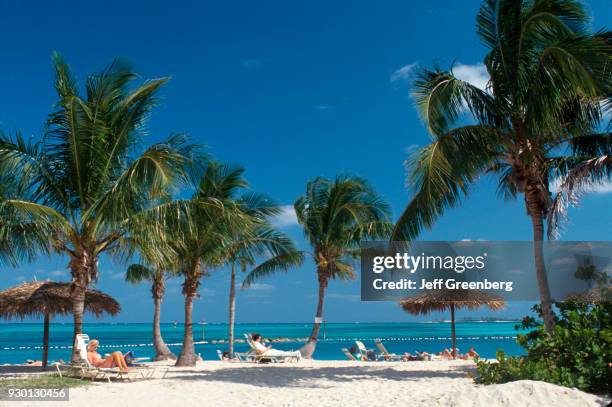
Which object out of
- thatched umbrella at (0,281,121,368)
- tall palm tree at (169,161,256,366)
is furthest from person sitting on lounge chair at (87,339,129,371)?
thatched umbrella at (0,281,121,368)

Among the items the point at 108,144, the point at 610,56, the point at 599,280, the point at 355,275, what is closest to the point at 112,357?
the point at 108,144

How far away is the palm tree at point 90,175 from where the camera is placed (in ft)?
37.6

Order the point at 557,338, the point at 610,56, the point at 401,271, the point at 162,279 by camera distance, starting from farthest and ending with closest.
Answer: the point at 162,279 → the point at 401,271 → the point at 610,56 → the point at 557,338

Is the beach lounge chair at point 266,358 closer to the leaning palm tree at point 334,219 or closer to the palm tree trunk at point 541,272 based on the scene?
the leaning palm tree at point 334,219

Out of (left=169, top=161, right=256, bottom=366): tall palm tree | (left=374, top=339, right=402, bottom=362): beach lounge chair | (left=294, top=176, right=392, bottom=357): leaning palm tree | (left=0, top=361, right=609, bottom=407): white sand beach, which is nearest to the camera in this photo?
(left=0, top=361, right=609, bottom=407): white sand beach

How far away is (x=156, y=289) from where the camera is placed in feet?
63.1

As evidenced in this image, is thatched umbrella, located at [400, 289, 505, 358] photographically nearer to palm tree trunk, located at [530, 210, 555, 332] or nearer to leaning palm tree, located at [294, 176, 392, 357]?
leaning palm tree, located at [294, 176, 392, 357]

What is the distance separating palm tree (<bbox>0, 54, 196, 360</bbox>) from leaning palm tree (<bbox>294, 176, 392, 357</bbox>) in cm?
854

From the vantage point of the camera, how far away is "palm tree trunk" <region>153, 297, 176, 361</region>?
18531mm

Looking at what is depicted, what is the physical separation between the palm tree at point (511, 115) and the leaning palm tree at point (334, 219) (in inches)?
326

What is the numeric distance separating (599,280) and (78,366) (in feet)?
29.6

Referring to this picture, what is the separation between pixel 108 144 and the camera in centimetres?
1238

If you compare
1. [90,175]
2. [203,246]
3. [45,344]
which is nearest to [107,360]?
[90,175]

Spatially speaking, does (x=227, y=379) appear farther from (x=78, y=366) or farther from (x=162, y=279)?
(x=162, y=279)
